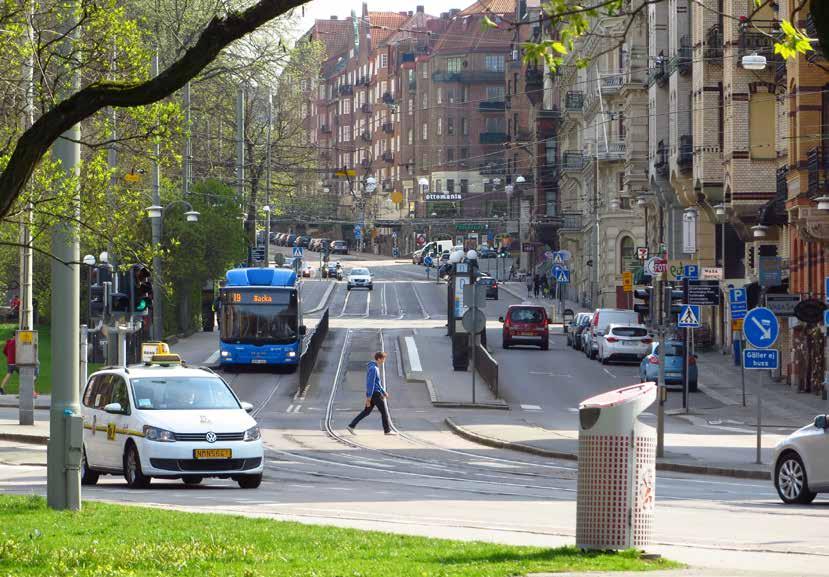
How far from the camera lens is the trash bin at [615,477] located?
11352mm

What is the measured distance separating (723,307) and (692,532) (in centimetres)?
5081

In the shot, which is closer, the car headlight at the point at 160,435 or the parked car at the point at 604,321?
the car headlight at the point at 160,435

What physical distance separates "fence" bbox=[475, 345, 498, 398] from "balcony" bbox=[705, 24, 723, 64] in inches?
604

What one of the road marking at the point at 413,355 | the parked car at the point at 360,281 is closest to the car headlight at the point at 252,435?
the road marking at the point at 413,355

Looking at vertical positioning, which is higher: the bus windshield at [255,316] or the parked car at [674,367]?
the bus windshield at [255,316]

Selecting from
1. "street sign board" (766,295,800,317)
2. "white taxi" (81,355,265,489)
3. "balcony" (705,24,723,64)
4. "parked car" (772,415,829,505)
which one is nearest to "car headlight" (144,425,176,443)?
"white taxi" (81,355,265,489)

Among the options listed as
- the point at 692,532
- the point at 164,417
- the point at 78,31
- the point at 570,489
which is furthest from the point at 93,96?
the point at 570,489

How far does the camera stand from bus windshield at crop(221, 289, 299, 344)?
166ft

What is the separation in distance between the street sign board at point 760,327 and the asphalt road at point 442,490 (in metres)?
3.22

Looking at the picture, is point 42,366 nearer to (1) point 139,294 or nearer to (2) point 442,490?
→ (1) point 139,294

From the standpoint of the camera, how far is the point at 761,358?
90.3ft

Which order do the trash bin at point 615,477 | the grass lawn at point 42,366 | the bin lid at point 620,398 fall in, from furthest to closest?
the grass lawn at point 42,366 < the bin lid at point 620,398 < the trash bin at point 615,477

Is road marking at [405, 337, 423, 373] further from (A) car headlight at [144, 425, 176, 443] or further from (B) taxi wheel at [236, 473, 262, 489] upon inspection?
(A) car headlight at [144, 425, 176, 443]

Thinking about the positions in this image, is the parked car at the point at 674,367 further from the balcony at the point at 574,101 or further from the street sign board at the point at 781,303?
the balcony at the point at 574,101
